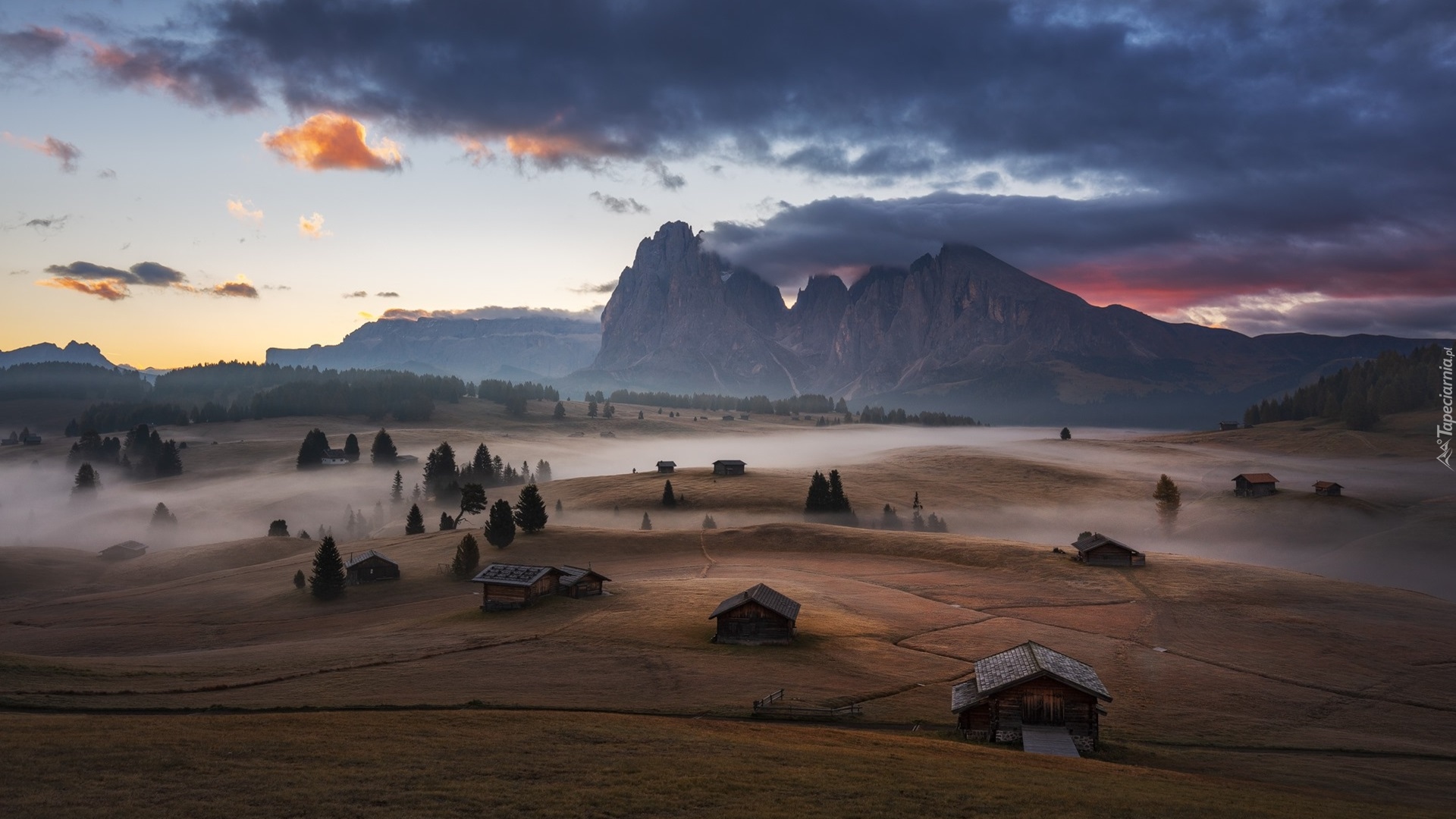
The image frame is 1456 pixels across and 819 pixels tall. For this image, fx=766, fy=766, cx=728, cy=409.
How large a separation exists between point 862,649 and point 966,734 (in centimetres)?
1656

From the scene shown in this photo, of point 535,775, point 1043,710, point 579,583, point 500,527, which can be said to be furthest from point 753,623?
point 500,527

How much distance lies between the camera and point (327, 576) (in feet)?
272

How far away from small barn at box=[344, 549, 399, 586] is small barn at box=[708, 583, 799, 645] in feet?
161

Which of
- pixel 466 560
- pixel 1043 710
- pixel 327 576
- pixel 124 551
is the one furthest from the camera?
pixel 124 551

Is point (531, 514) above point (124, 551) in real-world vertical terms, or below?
above

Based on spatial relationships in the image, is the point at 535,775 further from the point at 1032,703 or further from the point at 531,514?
the point at 531,514

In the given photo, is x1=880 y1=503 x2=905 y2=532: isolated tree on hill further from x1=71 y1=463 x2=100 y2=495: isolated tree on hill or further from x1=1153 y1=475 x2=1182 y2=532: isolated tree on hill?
x1=71 y1=463 x2=100 y2=495: isolated tree on hill

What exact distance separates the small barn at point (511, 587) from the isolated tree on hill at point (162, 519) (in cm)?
10820

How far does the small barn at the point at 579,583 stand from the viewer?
74.2 metres

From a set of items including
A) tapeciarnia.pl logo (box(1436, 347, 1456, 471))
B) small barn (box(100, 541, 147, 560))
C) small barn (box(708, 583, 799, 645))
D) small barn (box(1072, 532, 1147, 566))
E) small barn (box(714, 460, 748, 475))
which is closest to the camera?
small barn (box(708, 583, 799, 645))

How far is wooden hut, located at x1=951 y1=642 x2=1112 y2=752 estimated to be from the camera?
1534 inches

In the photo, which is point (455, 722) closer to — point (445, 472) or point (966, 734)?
point (966, 734)

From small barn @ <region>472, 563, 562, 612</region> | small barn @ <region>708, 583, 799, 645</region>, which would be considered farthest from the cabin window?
small barn @ <region>472, 563, 562, 612</region>

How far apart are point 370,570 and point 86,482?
14027 centimetres
